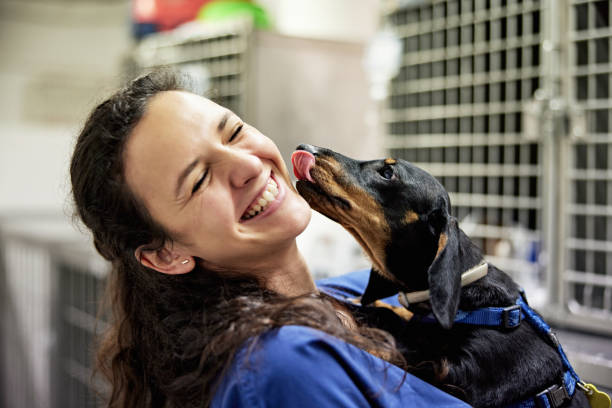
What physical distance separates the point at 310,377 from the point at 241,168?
0.32 metres

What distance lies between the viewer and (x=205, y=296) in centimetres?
94

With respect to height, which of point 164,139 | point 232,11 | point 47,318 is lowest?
point 47,318

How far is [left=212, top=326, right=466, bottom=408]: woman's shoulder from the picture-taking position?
0.75m

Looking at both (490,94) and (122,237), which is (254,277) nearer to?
(122,237)

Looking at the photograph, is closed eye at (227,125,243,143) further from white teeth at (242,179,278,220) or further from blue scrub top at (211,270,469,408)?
blue scrub top at (211,270,469,408)

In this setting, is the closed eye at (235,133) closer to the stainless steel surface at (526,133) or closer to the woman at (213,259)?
the woman at (213,259)

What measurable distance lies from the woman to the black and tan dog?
3.0 inches

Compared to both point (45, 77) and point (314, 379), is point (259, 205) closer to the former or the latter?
point (314, 379)

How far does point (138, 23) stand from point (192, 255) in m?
2.07

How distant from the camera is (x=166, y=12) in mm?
2619

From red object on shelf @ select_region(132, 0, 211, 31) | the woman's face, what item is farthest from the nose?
red object on shelf @ select_region(132, 0, 211, 31)

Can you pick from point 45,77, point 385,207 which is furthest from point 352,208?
point 45,77

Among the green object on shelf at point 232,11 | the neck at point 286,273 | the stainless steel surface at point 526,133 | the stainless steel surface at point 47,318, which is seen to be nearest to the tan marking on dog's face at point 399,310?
the neck at point 286,273

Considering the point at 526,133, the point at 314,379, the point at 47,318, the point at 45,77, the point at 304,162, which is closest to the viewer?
the point at 314,379
